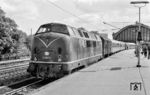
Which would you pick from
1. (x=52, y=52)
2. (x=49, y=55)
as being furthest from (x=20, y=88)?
(x=52, y=52)

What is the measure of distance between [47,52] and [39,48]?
1.82 ft

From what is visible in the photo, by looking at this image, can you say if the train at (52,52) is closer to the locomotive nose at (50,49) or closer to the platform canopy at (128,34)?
the locomotive nose at (50,49)

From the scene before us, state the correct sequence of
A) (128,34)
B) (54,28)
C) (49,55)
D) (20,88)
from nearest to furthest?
1. (20,88)
2. (49,55)
3. (54,28)
4. (128,34)

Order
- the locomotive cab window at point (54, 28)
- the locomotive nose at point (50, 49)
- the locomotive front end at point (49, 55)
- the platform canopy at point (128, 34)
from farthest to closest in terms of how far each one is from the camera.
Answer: the platform canopy at point (128, 34) < the locomotive cab window at point (54, 28) < the locomotive nose at point (50, 49) < the locomotive front end at point (49, 55)

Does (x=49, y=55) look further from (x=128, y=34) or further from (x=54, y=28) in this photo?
(x=128, y=34)

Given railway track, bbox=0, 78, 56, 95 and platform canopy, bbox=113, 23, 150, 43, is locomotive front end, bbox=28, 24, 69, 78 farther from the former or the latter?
platform canopy, bbox=113, 23, 150, 43

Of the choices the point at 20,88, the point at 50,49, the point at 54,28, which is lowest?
the point at 20,88

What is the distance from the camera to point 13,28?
51906 millimetres

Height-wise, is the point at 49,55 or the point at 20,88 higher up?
the point at 49,55

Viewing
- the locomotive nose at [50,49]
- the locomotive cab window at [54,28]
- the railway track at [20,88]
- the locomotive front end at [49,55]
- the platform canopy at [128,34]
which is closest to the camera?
the railway track at [20,88]

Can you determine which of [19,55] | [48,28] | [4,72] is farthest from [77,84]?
[19,55]

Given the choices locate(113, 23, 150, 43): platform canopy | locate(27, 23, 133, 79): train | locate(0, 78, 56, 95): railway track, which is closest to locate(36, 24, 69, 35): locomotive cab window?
locate(27, 23, 133, 79): train

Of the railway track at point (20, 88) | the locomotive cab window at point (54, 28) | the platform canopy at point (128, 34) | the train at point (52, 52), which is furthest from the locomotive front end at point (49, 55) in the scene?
the platform canopy at point (128, 34)

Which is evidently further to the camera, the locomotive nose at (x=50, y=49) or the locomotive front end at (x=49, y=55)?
the locomotive nose at (x=50, y=49)
